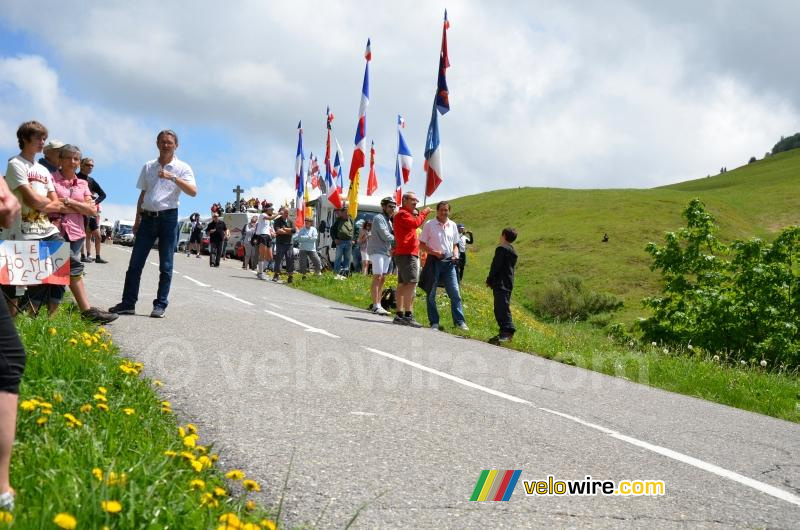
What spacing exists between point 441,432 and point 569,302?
49.6 m

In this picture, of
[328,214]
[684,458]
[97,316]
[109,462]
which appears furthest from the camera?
[328,214]

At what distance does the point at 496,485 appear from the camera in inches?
157

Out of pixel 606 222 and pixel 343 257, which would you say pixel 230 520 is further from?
pixel 606 222

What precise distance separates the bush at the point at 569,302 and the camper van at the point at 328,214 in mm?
22879

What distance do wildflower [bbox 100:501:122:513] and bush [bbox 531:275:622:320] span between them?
50.0m

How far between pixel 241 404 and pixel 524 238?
81.8 meters

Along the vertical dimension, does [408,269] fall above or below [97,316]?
above

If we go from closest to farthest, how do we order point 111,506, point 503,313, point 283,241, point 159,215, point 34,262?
point 111,506, point 34,262, point 159,215, point 503,313, point 283,241

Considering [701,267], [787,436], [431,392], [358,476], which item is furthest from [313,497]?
[701,267]

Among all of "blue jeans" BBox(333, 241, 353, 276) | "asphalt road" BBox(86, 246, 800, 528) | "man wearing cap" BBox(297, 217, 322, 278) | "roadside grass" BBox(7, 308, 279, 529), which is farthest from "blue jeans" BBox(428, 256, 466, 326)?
"blue jeans" BBox(333, 241, 353, 276)


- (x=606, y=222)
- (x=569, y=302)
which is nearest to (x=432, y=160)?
(x=569, y=302)

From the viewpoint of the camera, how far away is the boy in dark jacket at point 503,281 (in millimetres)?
11336

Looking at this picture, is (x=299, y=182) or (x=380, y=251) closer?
(x=380, y=251)

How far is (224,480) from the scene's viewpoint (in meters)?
3.62
